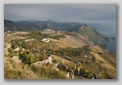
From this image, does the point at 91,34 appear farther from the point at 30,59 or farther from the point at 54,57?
the point at 30,59

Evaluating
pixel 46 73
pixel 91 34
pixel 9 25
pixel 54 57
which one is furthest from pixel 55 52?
pixel 9 25

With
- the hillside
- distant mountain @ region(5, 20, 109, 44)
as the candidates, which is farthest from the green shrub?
distant mountain @ region(5, 20, 109, 44)

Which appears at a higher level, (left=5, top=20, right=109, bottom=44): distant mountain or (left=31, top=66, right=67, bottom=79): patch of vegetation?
(left=5, top=20, right=109, bottom=44): distant mountain

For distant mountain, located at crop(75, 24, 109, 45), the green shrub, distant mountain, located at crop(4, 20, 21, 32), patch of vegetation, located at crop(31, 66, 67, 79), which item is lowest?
patch of vegetation, located at crop(31, 66, 67, 79)

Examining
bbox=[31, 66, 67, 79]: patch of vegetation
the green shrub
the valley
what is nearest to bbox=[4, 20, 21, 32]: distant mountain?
the valley

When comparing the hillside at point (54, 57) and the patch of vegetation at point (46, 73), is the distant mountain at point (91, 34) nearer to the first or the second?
the hillside at point (54, 57)

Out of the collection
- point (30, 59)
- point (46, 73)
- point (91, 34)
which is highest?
point (91, 34)

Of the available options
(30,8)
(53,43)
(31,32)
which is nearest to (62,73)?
(53,43)

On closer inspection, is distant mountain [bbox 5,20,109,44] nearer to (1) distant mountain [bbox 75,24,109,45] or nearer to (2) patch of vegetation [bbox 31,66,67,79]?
(1) distant mountain [bbox 75,24,109,45]

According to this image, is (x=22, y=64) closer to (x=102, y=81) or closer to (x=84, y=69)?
(x=84, y=69)

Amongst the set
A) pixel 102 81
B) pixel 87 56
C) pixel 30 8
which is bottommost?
pixel 102 81

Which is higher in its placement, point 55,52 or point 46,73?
point 55,52
